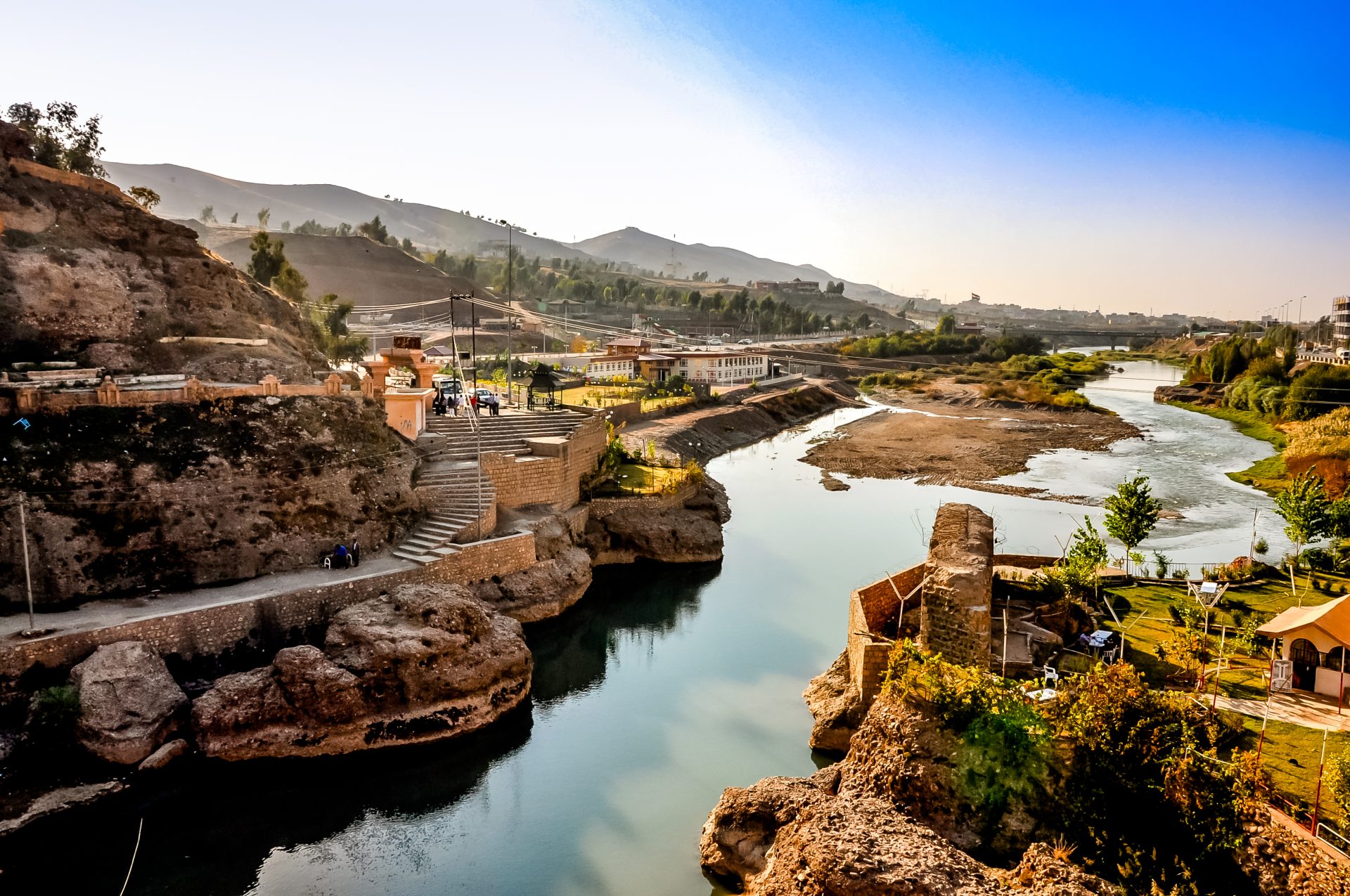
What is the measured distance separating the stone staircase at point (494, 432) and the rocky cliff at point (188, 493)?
3410 mm

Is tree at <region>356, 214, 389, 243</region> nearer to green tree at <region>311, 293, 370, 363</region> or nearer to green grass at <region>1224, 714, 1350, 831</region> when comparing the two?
green tree at <region>311, 293, 370, 363</region>

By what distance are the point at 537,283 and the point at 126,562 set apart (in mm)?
124342

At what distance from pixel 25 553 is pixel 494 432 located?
46.5 ft

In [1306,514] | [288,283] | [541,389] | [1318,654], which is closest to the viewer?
[1318,654]

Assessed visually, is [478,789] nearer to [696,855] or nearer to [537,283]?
[696,855]

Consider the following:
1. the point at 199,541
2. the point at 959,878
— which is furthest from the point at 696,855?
the point at 199,541

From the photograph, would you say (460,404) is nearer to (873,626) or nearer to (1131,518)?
(873,626)

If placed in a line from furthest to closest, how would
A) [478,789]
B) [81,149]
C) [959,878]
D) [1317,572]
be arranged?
[81,149] < [1317,572] < [478,789] < [959,878]

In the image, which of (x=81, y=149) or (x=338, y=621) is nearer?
(x=338, y=621)

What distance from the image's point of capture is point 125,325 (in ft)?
77.2

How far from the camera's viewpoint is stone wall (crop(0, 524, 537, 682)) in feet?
49.4

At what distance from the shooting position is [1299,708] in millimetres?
11867

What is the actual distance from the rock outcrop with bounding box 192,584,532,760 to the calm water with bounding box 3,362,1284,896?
1.47 ft

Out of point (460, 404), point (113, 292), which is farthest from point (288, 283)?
point (113, 292)
